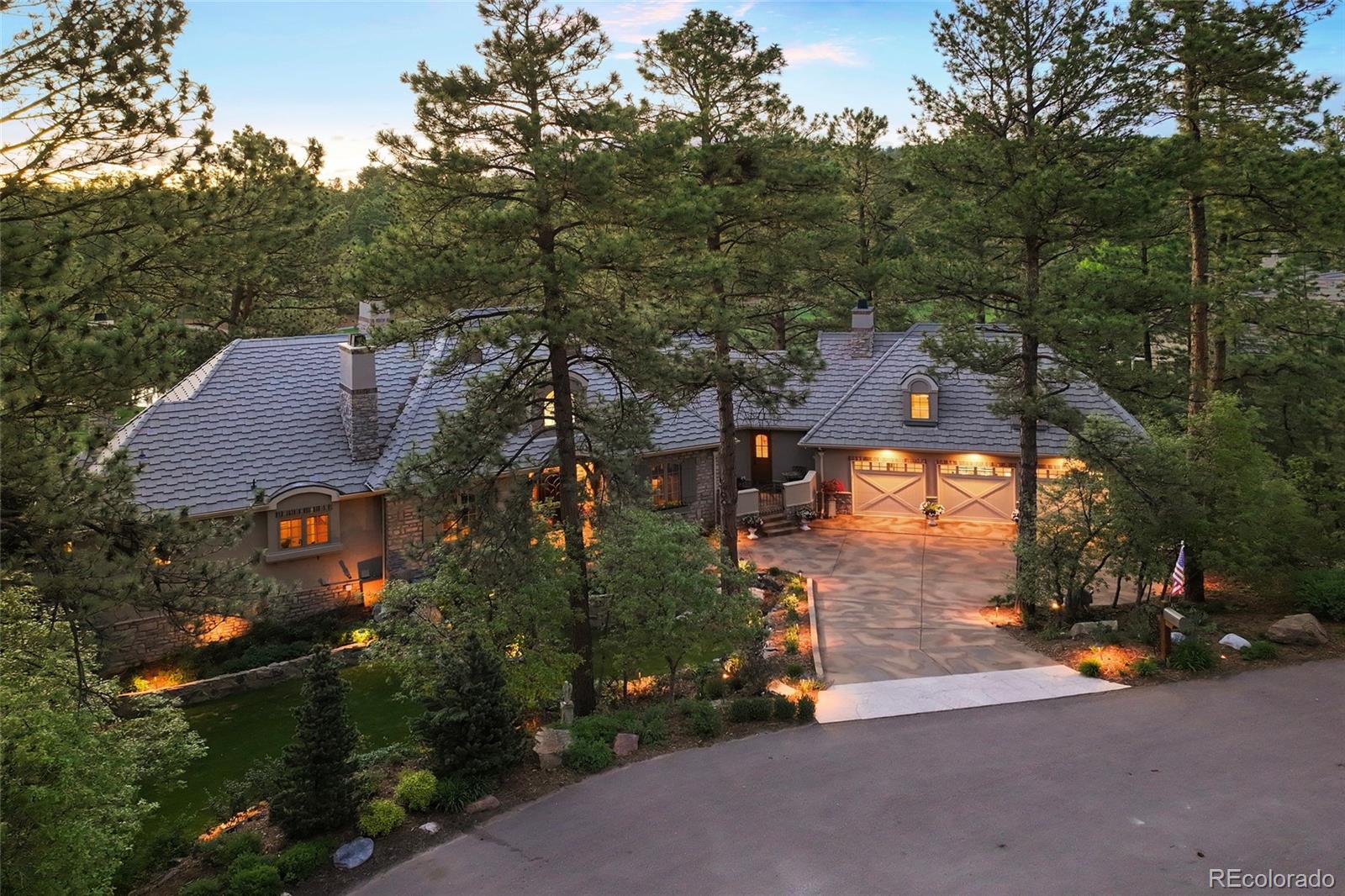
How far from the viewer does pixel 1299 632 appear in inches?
640

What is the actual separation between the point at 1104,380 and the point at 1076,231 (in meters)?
2.89

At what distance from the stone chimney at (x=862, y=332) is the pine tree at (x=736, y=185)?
918cm

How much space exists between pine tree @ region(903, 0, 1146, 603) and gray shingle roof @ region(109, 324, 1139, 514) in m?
3.67

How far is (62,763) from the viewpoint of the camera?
8273mm

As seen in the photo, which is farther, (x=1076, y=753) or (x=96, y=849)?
(x=1076, y=753)

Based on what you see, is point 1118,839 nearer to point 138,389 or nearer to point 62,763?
point 62,763

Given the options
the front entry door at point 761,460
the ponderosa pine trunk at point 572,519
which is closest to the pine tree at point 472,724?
the ponderosa pine trunk at point 572,519

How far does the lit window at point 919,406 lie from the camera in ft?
84.7

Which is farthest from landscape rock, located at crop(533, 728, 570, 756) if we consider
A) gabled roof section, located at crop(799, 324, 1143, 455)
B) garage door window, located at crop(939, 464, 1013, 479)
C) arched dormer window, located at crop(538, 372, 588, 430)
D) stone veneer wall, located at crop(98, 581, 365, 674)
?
garage door window, located at crop(939, 464, 1013, 479)

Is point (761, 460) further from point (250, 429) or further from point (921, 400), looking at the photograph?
point (250, 429)

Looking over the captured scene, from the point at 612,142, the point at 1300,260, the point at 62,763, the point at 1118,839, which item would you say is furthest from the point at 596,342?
the point at 1300,260

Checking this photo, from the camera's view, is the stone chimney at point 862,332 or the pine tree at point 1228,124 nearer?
the pine tree at point 1228,124

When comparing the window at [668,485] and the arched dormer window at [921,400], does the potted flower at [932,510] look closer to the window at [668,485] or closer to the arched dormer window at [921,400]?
the arched dormer window at [921,400]

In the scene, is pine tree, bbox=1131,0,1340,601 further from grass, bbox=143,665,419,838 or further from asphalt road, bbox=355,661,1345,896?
grass, bbox=143,665,419,838
